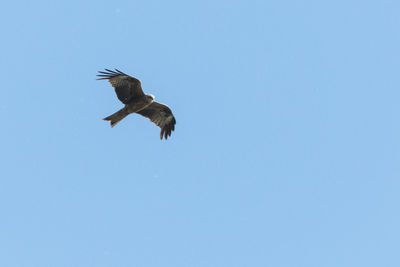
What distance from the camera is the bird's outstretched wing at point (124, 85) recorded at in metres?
15.6

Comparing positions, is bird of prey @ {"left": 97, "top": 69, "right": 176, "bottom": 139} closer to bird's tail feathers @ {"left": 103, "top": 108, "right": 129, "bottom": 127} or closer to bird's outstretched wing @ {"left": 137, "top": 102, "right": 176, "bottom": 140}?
bird's tail feathers @ {"left": 103, "top": 108, "right": 129, "bottom": 127}

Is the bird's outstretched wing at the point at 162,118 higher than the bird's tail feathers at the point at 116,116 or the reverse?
higher

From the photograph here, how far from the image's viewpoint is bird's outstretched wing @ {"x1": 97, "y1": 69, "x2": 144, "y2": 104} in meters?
15.6

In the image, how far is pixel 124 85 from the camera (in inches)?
624

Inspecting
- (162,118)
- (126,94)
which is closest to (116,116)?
(126,94)

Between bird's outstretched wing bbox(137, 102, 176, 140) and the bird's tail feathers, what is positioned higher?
bird's outstretched wing bbox(137, 102, 176, 140)

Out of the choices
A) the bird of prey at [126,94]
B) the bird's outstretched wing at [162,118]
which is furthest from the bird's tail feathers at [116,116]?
the bird's outstretched wing at [162,118]

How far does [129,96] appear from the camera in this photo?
627 inches

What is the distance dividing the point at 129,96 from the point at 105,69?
1083 mm

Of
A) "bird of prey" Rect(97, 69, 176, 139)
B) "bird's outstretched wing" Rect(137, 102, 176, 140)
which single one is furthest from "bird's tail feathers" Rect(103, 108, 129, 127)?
"bird's outstretched wing" Rect(137, 102, 176, 140)

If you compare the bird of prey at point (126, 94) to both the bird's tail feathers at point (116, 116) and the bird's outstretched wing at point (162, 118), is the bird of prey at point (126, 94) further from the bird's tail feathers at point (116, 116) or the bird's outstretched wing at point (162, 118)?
the bird's outstretched wing at point (162, 118)

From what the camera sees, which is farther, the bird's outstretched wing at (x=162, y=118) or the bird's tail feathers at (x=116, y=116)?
the bird's outstretched wing at (x=162, y=118)

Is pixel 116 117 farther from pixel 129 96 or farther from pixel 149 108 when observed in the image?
pixel 149 108

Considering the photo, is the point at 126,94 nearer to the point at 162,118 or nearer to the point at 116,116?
the point at 116,116
